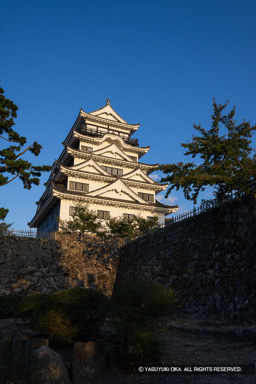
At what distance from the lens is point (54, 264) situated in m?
20.1

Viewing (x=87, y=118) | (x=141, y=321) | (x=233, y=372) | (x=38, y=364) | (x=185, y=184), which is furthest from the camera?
(x=87, y=118)

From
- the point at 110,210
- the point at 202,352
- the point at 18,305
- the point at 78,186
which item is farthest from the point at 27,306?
the point at 78,186

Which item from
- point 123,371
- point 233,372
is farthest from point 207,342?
point 123,371

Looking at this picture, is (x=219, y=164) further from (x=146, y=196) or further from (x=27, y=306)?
(x=146, y=196)

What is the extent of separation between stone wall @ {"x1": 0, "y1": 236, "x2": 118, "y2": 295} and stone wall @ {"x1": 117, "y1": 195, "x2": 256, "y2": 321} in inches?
193

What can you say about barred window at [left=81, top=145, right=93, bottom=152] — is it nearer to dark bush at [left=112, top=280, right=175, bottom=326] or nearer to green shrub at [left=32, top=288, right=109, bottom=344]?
green shrub at [left=32, top=288, right=109, bottom=344]

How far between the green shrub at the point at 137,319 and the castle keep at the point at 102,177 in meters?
24.6

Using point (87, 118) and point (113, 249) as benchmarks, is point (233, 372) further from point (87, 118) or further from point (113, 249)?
point (87, 118)

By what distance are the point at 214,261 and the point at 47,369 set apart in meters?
9.18

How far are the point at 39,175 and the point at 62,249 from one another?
16.8 ft

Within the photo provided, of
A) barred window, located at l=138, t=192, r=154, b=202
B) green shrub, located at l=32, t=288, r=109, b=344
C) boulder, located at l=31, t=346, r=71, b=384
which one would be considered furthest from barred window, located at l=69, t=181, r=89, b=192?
boulder, located at l=31, t=346, r=71, b=384

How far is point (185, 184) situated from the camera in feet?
44.4

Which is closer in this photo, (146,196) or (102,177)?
(102,177)

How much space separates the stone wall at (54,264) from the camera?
18.5m
